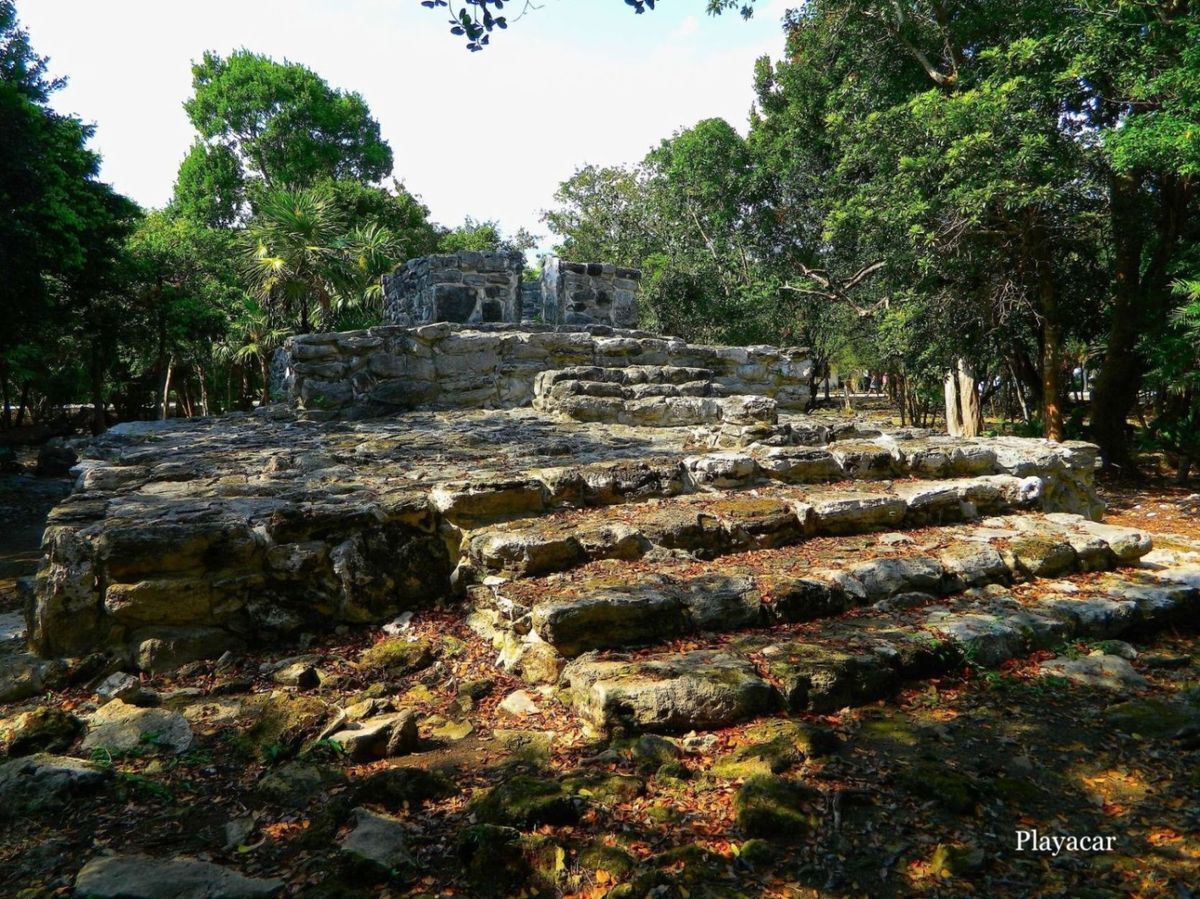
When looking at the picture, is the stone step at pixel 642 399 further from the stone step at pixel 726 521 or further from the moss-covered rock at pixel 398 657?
the moss-covered rock at pixel 398 657

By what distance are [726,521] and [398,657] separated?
6.75 ft

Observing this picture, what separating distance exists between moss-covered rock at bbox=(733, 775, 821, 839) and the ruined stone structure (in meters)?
7.23

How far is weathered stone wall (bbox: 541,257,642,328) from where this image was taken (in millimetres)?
9883

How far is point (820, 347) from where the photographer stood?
24078mm

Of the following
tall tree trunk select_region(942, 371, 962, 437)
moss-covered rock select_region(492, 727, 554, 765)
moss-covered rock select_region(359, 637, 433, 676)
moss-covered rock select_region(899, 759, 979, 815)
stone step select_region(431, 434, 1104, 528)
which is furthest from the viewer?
tall tree trunk select_region(942, 371, 962, 437)

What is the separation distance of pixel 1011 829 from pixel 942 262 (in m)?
9.19

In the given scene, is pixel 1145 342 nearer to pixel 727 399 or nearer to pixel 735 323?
pixel 727 399

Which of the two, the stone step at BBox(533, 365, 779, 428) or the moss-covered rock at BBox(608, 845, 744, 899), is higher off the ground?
the stone step at BBox(533, 365, 779, 428)

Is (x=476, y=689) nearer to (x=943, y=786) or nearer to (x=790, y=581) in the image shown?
(x=790, y=581)

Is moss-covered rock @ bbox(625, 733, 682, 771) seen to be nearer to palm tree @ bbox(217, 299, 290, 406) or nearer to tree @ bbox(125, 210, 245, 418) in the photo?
tree @ bbox(125, 210, 245, 418)

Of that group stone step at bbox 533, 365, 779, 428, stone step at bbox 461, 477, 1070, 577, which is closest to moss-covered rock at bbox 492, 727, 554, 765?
stone step at bbox 461, 477, 1070, 577

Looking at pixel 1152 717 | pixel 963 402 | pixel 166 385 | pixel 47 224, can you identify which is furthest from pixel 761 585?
pixel 166 385

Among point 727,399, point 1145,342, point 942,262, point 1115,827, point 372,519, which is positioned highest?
point 942,262

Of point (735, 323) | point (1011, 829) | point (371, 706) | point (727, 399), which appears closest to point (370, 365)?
point (727, 399)
